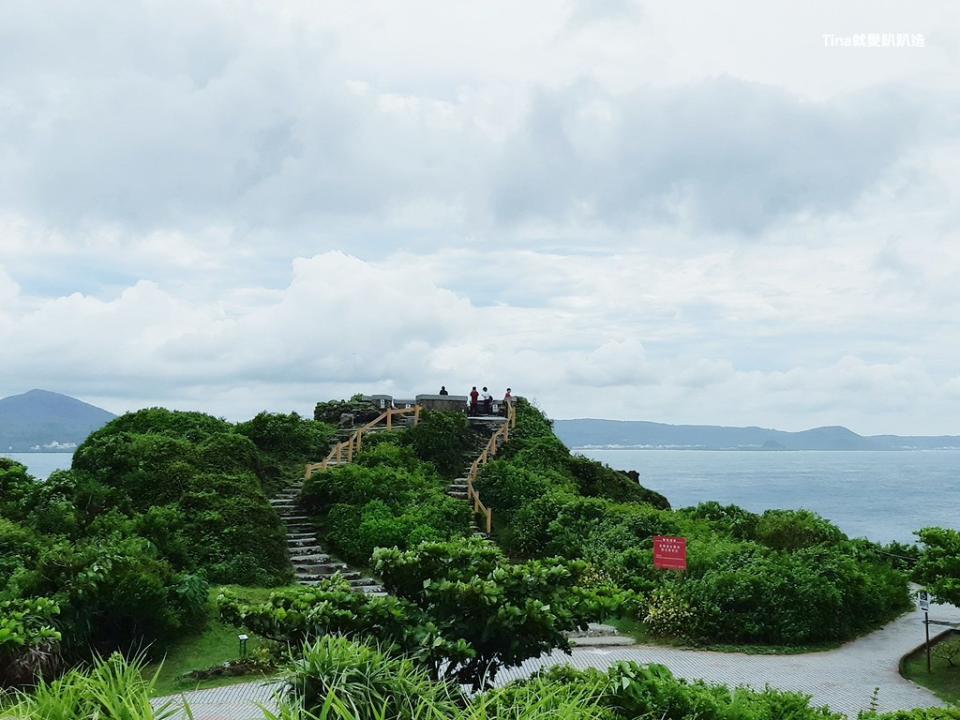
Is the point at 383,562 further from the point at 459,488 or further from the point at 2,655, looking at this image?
the point at 459,488

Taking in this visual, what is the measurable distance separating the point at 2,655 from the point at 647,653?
32.0ft

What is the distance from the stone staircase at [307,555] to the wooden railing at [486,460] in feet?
15.8

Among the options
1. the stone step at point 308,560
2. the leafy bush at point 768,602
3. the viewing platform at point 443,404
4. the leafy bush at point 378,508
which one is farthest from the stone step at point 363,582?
the viewing platform at point 443,404

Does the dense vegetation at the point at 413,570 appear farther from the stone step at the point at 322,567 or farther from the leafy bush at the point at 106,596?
the stone step at the point at 322,567

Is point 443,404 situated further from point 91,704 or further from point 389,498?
point 91,704

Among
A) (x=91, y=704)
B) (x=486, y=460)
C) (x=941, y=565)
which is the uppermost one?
(x=486, y=460)

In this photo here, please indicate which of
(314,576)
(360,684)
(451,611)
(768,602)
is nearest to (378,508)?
Answer: (314,576)

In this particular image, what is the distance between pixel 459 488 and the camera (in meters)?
24.8

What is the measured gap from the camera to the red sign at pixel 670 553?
17.1m

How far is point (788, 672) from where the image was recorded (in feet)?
45.5

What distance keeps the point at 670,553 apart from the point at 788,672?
12.2 feet

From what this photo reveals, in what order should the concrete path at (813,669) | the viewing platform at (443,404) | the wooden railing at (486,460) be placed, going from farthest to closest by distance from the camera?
1. the viewing platform at (443,404)
2. the wooden railing at (486,460)
3. the concrete path at (813,669)

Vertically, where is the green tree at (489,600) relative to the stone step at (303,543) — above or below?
above

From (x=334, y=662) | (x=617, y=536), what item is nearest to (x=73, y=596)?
(x=334, y=662)
